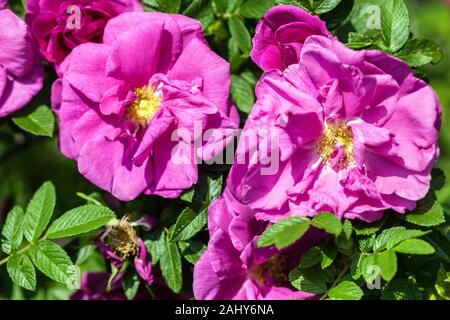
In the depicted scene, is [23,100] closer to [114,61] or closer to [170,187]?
[114,61]

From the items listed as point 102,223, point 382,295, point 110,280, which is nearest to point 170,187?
point 102,223

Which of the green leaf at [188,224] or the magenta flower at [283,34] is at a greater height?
the magenta flower at [283,34]

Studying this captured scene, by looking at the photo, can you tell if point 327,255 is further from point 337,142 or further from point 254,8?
point 254,8

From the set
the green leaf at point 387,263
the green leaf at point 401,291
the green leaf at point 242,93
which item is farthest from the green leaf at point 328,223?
the green leaf at point 242,93

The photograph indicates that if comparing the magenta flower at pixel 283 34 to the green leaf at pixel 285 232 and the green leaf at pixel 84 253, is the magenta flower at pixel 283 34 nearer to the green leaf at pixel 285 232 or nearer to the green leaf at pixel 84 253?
the green leaf at pixel 285 232

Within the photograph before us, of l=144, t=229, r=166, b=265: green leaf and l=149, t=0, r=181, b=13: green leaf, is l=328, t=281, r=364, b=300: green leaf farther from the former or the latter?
l=149, t=0, r=181, b=13: green leaf

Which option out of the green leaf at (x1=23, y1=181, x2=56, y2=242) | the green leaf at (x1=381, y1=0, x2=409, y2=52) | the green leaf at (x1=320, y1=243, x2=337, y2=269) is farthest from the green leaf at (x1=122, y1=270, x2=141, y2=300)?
the green leaf at (x1=381, y1=0, x2=409, y2=52)
